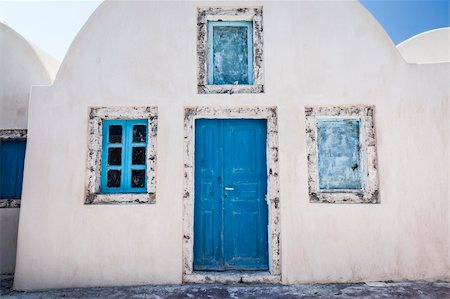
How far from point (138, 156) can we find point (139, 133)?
0.34m

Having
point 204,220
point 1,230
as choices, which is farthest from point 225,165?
point 1,230

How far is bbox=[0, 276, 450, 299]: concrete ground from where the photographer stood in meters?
4.18

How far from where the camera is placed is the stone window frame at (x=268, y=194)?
468cm

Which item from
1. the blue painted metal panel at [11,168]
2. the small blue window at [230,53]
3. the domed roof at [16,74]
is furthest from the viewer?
the domed roof at [16,74]

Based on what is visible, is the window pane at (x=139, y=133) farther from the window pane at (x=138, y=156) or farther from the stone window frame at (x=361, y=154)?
the stone window frame at (x=361, y=154)

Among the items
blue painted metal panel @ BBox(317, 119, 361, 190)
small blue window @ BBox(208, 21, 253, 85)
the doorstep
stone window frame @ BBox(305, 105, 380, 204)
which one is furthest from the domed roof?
blue painted metal panel @ BBox(317, 119, 361, 190)

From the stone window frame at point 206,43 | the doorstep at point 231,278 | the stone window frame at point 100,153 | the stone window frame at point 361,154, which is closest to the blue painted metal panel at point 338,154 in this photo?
the stone window frame at point 361,154

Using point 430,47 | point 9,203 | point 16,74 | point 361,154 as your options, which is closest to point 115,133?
point 9,203

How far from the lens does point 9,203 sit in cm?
566

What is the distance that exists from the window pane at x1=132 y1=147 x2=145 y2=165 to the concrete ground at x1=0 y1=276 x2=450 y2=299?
1712 millimetres

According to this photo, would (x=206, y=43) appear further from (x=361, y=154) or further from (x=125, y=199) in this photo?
(x=361, y=154)

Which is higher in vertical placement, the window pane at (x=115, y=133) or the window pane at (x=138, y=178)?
the window pane at (x=115, y=133)

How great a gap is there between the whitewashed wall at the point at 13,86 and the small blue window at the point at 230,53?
3537 millimetres

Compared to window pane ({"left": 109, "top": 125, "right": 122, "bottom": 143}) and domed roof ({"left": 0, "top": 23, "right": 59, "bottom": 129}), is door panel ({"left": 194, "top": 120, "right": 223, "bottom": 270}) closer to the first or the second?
window pane ({"left": 109, "top": 125, "right": 122, "bottom": 143})
